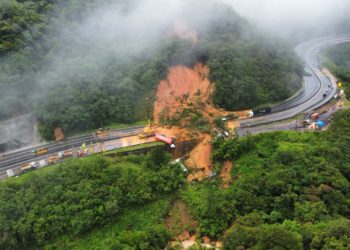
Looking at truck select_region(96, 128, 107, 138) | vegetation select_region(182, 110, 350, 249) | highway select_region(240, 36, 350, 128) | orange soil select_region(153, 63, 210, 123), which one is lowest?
vegetation select_region(182, 110, 350, 249)

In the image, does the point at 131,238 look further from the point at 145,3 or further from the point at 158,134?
the point at 145,3

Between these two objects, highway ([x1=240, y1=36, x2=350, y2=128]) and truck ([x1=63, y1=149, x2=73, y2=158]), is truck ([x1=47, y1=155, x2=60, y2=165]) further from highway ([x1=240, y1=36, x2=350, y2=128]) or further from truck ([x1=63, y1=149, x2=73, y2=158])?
highway ([x1=240, y1=36, x2=350, y2=128])

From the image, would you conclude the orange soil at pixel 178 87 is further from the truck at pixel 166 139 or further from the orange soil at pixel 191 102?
the truck at pixel 166 139

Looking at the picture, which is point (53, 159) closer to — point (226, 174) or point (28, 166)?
point (28, 166)

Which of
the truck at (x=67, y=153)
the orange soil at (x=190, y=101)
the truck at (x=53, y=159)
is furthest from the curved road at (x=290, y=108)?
the orange soil at (x=190, y=101)

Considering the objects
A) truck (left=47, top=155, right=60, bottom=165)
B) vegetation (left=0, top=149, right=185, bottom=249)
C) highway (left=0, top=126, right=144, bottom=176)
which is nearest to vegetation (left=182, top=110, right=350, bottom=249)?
vegetation (left=0, top=149, right=185, bottom=249)

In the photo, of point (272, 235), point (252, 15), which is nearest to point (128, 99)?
point (272, 235)

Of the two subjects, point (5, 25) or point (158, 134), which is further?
point (5, 25)
